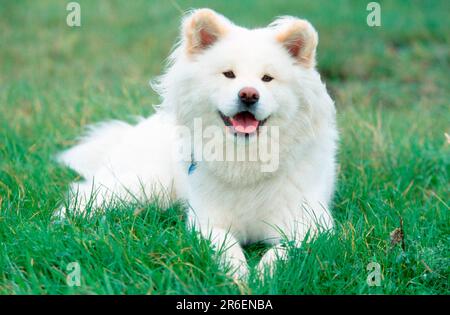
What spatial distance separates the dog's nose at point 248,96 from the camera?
3.47 metres

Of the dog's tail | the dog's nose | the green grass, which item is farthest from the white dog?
the dog's tail

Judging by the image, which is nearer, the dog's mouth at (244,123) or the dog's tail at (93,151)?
the dog's mouth at (244,123)

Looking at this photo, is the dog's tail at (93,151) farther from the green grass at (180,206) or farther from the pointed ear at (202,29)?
the pointed ear at (202,29)

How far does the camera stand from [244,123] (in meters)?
3.68

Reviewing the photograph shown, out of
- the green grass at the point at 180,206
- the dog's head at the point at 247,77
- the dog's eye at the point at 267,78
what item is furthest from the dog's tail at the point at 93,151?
the dog's eye at the point at 267,78

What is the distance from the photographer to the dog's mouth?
12.0 ft

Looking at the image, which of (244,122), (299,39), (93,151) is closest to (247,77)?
(244,122)

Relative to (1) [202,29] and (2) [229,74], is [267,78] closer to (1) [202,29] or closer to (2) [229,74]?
(2) [229,74]

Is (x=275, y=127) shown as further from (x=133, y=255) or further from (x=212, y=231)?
(x=133, y=255)

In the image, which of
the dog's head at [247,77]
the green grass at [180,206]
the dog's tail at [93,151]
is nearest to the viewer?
the green grass at [180,206]

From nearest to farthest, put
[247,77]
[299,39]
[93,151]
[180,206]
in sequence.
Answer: [247,77] → [299,39] → [180,206] → [93,151]

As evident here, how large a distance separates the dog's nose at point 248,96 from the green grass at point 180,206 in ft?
2.61
